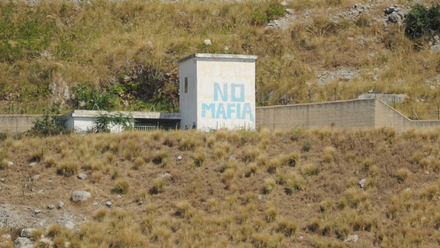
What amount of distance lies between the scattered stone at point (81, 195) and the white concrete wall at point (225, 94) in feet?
30.1

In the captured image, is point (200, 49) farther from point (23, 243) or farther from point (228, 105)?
point (23, 243)

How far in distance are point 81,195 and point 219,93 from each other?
36.5ft

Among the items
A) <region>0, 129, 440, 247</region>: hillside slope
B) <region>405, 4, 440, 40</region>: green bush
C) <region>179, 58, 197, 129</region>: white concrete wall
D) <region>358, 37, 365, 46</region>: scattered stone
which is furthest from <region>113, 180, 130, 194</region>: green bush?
<region>405, 4, 440, 40</region>: green bush

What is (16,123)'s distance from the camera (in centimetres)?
3650

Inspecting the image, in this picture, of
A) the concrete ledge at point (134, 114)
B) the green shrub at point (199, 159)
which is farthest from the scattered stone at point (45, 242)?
the concrete ledge at point (134, 114)

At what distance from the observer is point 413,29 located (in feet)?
152

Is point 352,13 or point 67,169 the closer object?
point 67,169

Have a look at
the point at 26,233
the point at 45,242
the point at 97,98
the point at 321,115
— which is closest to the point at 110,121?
the point at 97,98

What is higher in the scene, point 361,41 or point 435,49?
point 361,41

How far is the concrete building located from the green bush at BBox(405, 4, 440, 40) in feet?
48.5

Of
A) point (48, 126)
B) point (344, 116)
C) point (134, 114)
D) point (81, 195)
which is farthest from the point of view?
point (134, 114)

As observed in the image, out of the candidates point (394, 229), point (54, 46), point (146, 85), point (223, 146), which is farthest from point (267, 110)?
point (54, 46)

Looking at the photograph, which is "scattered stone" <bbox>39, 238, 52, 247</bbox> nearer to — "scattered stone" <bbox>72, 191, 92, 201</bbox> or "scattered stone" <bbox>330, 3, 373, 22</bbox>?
"scattered stone" <bbox>72, 191, 92, 201</bbox>

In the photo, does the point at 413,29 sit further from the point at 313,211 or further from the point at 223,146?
the point at 313,211
